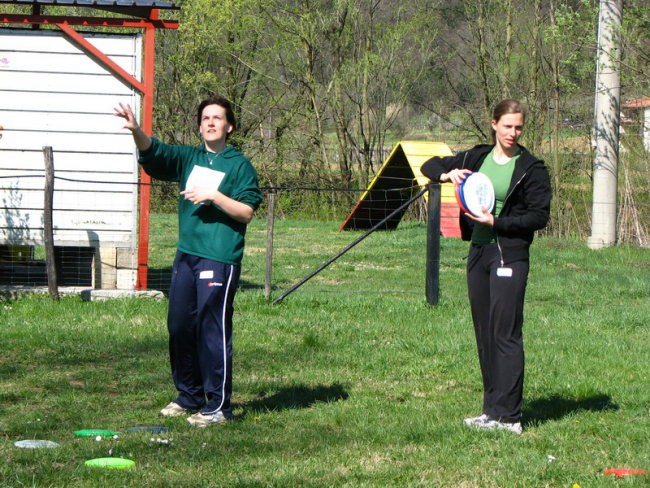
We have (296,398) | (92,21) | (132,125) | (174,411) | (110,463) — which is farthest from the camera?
(92,21)

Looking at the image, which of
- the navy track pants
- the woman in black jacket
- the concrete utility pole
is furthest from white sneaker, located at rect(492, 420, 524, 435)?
the concrete utility pole

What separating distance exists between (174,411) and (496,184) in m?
2.46

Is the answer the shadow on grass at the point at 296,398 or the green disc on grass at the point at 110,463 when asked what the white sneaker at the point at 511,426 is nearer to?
the shadow on grass at the point at 296,398

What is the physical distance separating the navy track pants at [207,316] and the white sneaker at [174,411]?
27cm

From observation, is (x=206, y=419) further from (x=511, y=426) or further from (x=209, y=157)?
(x=511, y=426)

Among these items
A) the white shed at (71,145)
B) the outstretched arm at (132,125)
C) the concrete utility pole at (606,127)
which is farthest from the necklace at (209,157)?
the concrete utility pole at (606,127)

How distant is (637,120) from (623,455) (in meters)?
15.7

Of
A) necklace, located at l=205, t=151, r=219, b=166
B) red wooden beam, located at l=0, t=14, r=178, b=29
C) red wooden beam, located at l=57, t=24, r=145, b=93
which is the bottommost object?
necklace, located at l=205, t=151, r=219, b=166

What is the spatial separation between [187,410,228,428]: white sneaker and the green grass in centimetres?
9

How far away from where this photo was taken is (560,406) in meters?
6.88

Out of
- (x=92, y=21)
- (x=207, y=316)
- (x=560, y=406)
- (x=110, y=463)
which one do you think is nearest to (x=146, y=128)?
(x=92, y=21)

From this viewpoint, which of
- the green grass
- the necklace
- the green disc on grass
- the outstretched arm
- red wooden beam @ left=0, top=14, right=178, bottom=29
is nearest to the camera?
the green disc on grass

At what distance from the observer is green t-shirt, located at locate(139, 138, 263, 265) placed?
610 centimetres

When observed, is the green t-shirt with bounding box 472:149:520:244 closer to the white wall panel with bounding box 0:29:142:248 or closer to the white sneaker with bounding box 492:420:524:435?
the white sneaker with bounding box 492:420:524:435
